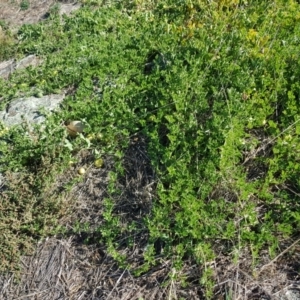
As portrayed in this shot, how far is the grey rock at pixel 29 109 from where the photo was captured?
472 cm

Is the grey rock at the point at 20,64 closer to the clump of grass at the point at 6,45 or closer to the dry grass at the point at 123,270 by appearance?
the clump of grass at the point at 6,45

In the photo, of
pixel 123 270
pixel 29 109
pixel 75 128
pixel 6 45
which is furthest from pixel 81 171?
pixel 6 45

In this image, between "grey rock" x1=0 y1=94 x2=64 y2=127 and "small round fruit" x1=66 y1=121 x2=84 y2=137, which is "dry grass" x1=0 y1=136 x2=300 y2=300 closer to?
"small round fruit" x1=66 y1=121 x2=84 y2=137

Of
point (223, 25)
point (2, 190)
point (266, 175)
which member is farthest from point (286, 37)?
point (2, 190)

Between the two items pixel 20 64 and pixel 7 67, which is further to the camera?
pixel 7 67

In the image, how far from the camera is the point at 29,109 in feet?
16.0

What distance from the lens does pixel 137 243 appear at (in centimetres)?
339

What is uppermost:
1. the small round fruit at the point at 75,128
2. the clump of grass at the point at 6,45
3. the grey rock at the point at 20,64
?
the small round fruit at the point at 75,128

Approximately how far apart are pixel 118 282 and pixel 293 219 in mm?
1377

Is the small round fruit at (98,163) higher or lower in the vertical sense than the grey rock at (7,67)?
higher

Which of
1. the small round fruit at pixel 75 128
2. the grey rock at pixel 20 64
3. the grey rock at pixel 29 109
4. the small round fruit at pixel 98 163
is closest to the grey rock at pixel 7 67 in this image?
the grey rock at pixel 20 64

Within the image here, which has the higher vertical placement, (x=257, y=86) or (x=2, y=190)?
(x=257, y=86)

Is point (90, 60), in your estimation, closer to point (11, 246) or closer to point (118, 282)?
point (11, 246)

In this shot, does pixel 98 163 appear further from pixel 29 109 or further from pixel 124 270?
pixel 29 109
